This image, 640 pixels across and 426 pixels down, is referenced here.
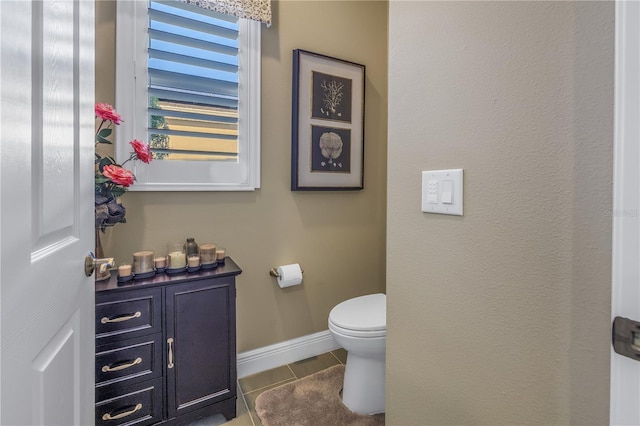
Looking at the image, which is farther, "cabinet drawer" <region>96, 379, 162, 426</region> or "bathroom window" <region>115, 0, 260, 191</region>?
"bathroom window" <region>115, 0, 260, 191</region>

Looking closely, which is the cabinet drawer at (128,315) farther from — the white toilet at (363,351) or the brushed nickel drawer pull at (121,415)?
the white toilet at (363,351)

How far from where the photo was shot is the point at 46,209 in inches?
24.4

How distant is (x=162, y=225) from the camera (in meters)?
1.69

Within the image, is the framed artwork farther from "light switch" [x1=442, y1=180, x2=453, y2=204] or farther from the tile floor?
"light switch" [x1=442, y1=180, x2=453, y2=204]

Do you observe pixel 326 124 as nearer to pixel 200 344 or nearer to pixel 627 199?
pixel 200 344

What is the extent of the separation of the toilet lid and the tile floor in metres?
0.59

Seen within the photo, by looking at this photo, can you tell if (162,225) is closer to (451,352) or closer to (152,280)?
(152,280)

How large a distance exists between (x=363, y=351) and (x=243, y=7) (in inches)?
77.1

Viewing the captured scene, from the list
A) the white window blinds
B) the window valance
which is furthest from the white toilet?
the window valance

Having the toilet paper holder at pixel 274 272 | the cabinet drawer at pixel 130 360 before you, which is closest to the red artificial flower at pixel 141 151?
the cabinet drawer at pixel 130 360

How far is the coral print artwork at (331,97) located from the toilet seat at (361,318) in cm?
124

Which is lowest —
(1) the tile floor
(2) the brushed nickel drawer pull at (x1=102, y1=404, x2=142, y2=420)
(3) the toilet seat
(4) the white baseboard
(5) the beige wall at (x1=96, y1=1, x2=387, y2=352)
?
(1) the tile floor

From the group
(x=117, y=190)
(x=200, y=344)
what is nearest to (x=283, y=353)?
(x=200, y=344)

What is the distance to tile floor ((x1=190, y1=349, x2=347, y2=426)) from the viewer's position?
1538 mm
